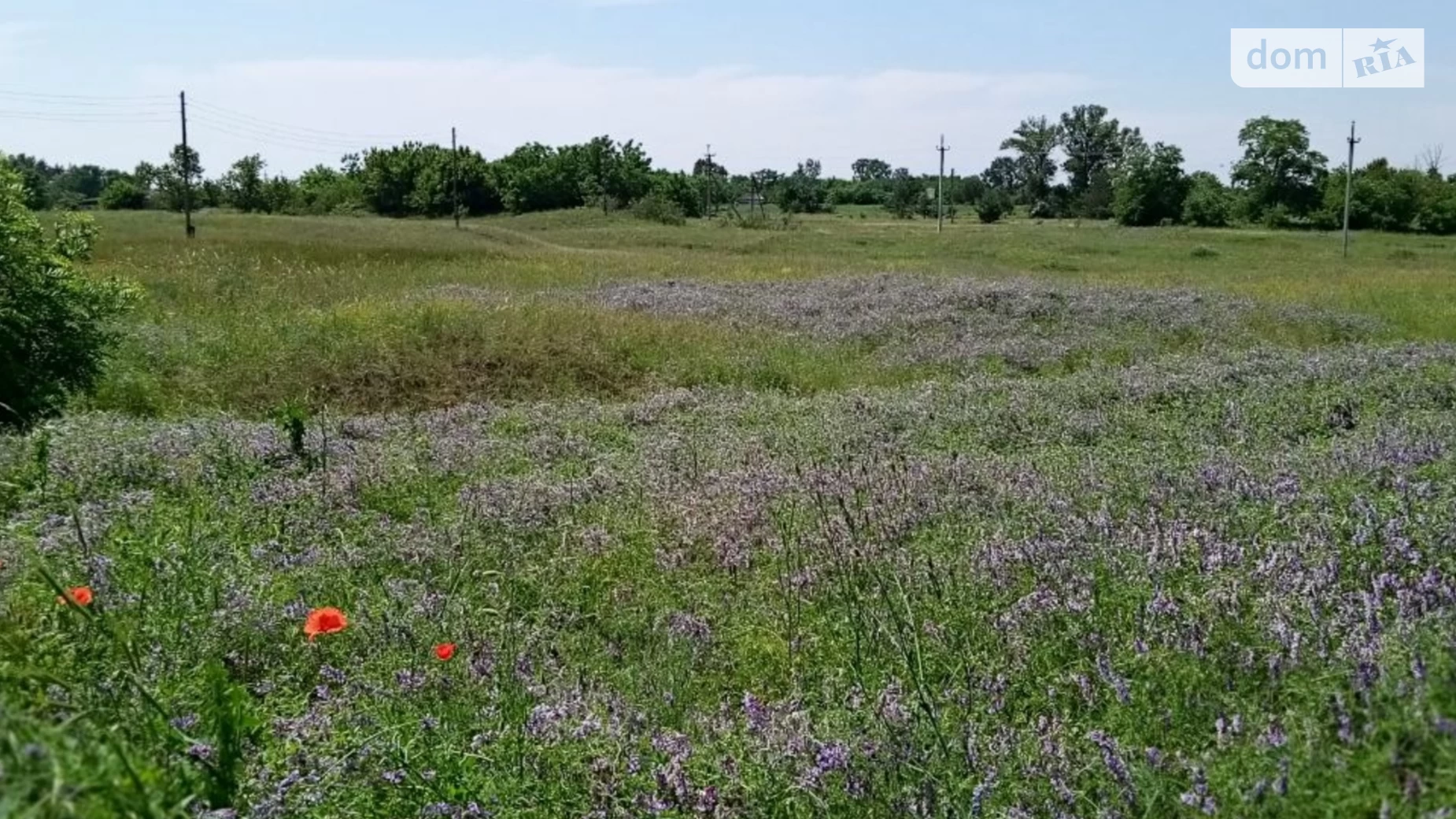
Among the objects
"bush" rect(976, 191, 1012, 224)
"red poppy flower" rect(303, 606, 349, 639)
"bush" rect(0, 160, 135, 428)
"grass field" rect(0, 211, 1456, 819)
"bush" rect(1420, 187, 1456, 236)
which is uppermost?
"bush" rect(976, 191, 1012, 224)

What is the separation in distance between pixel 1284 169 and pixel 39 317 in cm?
9326

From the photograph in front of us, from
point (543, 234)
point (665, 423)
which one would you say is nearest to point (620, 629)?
point (665, 423)

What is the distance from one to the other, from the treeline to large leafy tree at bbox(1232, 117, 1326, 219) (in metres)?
0.09

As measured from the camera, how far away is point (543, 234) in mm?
57531

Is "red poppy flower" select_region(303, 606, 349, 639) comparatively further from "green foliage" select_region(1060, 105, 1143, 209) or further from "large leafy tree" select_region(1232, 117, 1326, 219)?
"green foliage" select_region(1060, 105, 1143, 209)

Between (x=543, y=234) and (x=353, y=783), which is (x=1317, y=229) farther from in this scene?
(x=353, y=783)

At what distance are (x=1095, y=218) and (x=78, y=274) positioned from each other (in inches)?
3792

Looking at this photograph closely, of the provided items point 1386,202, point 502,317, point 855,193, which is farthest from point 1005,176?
point 502,317

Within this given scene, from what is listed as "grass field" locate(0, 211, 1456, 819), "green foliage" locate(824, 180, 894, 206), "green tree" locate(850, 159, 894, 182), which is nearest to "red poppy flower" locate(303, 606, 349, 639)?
"grass field" locate(0, 211, 1456, 819)

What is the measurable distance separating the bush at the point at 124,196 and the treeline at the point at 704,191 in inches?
5.6

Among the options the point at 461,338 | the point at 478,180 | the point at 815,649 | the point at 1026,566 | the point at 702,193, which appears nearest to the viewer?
the point at 815,649

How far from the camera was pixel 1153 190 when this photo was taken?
87625 mm

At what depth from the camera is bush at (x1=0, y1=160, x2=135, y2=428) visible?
8.40m

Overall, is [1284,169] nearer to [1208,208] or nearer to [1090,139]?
[1208,208]
